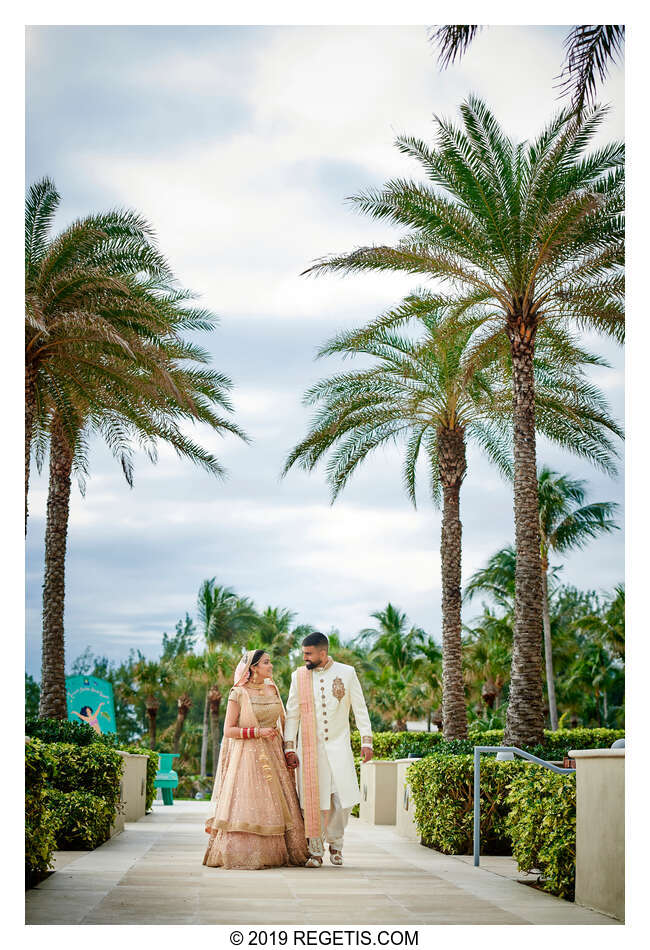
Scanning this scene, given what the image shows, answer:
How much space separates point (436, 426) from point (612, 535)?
79.6ft

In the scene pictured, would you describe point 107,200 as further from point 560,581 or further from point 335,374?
point 560,581

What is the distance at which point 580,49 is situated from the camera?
8.12 metres

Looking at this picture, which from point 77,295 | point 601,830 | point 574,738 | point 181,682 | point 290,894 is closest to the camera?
point 601,830

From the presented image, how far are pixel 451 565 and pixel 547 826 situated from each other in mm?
11008

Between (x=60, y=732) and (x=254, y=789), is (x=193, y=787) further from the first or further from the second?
(x=254, y=789)

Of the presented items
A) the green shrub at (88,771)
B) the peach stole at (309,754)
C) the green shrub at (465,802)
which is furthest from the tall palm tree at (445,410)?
the peach stole at (309,754)

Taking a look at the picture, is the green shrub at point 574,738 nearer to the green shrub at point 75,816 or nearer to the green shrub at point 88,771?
the green shrub at point 88,771

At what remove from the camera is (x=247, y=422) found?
61.6ft

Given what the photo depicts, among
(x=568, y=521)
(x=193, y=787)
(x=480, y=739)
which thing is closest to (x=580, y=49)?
(x=480, y=739)

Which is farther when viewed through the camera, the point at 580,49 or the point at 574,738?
the point at 574,738

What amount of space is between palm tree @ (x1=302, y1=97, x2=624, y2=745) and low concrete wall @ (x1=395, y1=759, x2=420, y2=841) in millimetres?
1551

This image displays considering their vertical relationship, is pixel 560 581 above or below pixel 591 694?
above

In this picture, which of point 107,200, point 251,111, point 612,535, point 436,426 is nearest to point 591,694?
point 612,535

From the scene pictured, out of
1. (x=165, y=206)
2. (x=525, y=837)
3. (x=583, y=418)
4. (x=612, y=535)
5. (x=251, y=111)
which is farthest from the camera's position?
(x=612, y=535)
